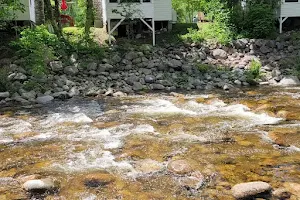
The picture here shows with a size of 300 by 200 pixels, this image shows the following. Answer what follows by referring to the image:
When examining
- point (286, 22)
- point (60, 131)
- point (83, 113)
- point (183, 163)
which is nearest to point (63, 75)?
point (83, 113)

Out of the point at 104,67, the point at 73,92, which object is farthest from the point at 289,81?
the point at 73,92

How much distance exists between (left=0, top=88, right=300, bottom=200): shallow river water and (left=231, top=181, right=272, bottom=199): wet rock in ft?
0.40

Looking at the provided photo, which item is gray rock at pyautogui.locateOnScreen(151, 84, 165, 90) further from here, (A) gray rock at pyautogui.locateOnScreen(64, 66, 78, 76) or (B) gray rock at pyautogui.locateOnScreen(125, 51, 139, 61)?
(A) gray rock at pyautogui.locateOnScreen(64, 66, 78, 76)

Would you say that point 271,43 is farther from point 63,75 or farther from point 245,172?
point 245,172

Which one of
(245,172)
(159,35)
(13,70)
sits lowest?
(245,172)

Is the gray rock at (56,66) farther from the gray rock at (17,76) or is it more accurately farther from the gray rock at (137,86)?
the gray rock at (137,86)

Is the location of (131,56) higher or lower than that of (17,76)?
higher

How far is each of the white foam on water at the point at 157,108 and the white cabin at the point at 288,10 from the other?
11.6 m

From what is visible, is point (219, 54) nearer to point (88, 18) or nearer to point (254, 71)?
point (254, 71)

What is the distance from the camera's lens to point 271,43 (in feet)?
60.7

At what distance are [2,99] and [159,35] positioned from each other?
1064cm

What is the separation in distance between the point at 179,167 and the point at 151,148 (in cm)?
116

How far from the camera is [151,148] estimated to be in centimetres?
693

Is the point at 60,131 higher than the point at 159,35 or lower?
lower
